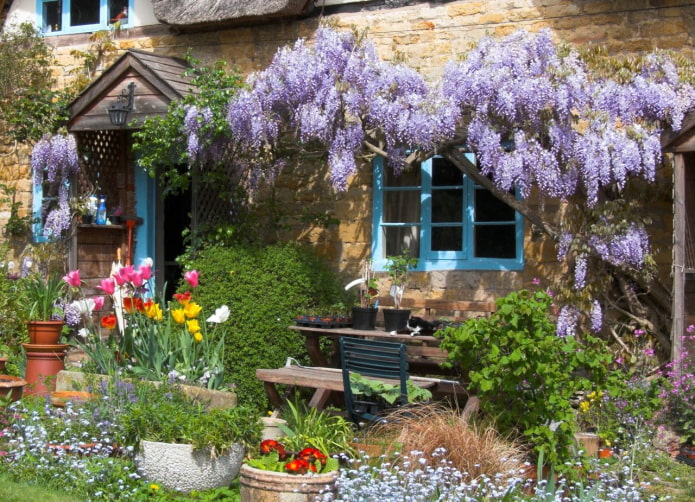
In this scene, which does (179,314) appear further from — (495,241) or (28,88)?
(28,88)

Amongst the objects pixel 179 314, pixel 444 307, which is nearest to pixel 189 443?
pixel 179 314

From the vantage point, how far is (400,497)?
432 cm

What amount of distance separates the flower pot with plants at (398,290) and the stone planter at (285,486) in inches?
96.2

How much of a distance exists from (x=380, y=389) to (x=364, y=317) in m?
1.55

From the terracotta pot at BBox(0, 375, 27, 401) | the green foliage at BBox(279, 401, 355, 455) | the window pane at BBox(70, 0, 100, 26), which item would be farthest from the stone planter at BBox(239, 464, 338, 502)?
the window pane at BBox(70, 0, 100, 26)

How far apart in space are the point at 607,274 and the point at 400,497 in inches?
135

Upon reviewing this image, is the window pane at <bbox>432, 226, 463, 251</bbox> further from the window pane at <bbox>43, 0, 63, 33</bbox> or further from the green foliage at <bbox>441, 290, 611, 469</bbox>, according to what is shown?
the window pane at <bbox>43, 0, 63, 33</bbox>

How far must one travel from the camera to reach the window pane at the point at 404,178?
8.32 metres

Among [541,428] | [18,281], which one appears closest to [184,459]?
[541,428]

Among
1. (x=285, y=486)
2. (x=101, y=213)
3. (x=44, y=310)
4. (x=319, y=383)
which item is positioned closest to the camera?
(x=285, y=486)

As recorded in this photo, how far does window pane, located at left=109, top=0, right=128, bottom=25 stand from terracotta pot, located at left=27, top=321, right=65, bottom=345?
371cm

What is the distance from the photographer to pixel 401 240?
8.34 m

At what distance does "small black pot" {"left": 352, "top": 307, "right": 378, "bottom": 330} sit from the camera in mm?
7055

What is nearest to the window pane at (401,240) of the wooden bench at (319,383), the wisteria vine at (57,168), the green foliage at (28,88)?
the wooden bench at (319,383)
